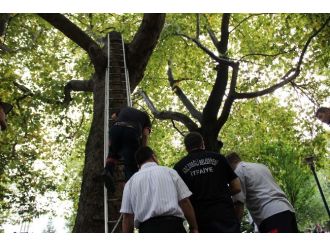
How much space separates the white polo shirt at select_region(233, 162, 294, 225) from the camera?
4.13m

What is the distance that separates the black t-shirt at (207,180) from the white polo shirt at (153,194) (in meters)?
0.36

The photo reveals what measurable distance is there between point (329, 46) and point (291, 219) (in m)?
5.50

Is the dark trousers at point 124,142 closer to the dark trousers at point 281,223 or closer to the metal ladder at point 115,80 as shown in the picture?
the metal ladder at point 115,80

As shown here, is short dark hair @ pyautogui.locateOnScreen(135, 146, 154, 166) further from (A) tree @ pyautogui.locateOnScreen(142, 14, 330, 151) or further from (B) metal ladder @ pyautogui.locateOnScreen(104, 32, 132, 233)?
(A) tree @ pyautogui.locateOnScreen(142, 14, 330, 151)

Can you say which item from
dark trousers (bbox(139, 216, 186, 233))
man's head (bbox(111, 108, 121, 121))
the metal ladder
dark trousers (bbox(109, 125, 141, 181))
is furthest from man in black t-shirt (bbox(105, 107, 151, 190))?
dark trousers (bbox(139, 216, 186, 233))

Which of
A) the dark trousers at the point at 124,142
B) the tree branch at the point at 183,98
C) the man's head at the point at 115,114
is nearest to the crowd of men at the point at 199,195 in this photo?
the dark trousers at the point at 124,142

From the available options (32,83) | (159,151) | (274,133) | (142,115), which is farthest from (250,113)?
(142,115)

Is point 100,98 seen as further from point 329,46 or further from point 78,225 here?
point 329,46

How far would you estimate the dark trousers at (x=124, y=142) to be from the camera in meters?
5.16

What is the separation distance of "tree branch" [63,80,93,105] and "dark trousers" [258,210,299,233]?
242 inches

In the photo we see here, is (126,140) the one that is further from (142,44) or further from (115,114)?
(142,44)

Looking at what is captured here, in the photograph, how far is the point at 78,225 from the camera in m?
5.54

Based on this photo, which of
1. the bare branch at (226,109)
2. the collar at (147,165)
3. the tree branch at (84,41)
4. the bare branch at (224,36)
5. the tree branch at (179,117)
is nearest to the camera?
the collar at (147,165)

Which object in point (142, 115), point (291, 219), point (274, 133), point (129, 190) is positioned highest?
point (274, 133)
